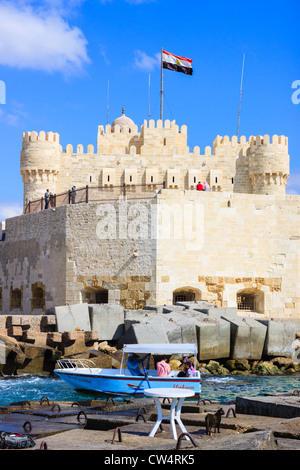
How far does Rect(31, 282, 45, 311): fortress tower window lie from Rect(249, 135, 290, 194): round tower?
11692 mm

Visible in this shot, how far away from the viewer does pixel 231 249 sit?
2417cm

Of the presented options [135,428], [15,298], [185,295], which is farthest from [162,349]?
[15,298]

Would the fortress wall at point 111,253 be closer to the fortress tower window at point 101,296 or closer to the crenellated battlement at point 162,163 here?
the fortress tower window at point 101,296

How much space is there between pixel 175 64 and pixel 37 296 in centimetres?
1354

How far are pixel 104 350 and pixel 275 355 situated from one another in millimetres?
5847

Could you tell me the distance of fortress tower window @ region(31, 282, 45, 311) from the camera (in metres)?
26.4

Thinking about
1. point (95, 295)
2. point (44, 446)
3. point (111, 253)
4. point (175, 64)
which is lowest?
point (44, 446)

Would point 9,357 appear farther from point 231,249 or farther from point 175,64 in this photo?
point 175,64

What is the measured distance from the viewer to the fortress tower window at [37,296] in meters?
26.4

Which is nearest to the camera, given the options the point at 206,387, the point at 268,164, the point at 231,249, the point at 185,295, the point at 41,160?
the point at 206,387

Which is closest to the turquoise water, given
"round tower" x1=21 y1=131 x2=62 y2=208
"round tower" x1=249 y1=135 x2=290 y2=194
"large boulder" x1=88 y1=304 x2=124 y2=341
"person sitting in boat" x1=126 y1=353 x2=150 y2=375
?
"person sitting in boat" x1=126 y1=353 x2=150 y2=375

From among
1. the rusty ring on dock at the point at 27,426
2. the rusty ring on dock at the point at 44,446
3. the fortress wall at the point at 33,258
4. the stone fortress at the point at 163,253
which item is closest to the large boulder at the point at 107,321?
the stone fortress at the point at 163,253

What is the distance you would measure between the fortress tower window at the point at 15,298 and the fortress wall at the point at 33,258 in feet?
0.49
